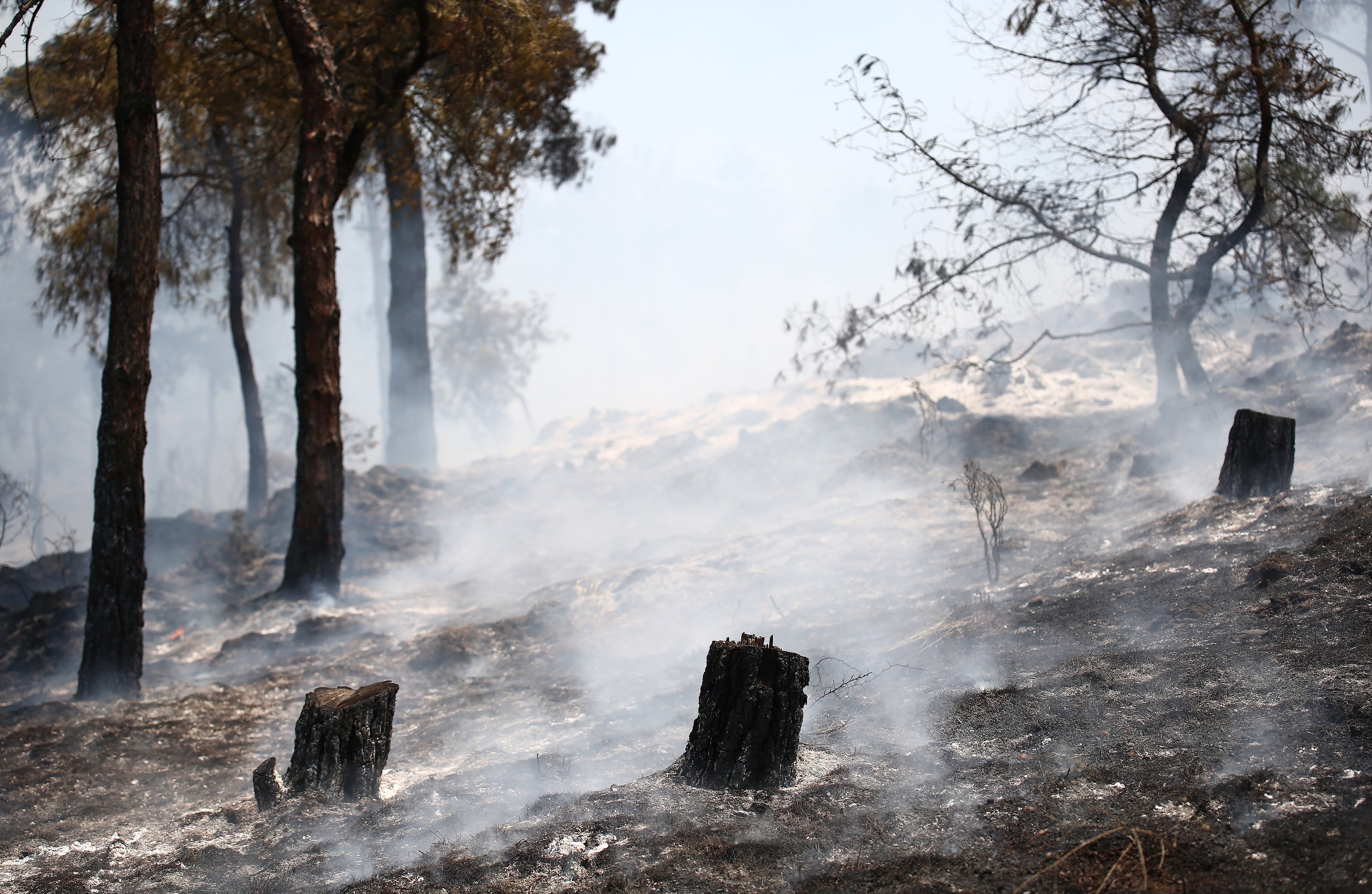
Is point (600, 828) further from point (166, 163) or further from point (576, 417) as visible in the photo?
point (576, 417)

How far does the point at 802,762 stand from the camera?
121 inches

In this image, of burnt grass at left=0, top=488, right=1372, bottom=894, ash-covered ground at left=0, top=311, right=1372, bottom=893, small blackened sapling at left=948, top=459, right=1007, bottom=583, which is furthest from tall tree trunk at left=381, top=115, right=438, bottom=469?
burnt grass at left=0, top=488, right=1372, bottom=894

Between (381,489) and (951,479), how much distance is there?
322 inches

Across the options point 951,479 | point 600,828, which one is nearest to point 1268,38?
point 951,479

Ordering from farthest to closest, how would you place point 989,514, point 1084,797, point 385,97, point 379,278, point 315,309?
point 379,278 → point 385,97 → point 315,309 → point 989,514 → point 1084,797

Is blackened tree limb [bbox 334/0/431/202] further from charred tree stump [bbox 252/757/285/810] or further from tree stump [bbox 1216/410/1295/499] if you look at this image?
tree stump [bbox 1216/410/1295/499]

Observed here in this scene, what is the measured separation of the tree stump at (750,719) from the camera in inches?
114

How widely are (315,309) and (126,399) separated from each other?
2.01m

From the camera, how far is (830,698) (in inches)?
155

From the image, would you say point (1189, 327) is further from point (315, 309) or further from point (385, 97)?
point (315, 309)

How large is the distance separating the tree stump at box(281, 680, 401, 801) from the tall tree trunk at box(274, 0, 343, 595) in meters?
4.31

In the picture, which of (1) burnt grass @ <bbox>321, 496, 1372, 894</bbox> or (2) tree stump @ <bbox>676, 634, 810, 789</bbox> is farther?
(2) tree stump @ <bbox>676, 634, 810, 789</bbox>

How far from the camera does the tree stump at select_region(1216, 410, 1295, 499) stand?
528 centimetres

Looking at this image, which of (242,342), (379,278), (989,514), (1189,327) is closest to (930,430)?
(1189,327)
